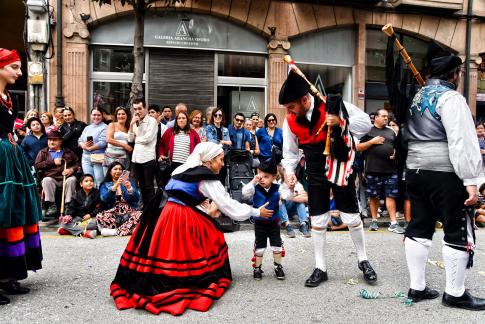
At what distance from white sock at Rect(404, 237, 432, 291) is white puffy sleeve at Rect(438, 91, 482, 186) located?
0.65 metres

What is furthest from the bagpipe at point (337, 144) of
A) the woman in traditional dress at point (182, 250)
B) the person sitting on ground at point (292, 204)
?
the woman in traditional dress at point (182, 250)

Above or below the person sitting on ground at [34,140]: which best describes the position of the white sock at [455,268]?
below

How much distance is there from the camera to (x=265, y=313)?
3.67 m

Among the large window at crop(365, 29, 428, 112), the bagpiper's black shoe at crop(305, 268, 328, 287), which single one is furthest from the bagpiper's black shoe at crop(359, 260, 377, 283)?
the large window at crop(365, 29, 428, 112)

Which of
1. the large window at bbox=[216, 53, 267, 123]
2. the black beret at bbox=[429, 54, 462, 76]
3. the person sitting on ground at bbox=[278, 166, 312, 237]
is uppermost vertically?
the large window at bbox=[216, 53, 267, 123]

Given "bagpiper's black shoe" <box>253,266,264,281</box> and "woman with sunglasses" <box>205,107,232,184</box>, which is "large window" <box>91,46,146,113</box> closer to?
"woman with sunglasses" <box>205,107,232,184</box>

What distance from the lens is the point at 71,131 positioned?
8492 mm

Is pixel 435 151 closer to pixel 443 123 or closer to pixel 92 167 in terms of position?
pixel 443 123

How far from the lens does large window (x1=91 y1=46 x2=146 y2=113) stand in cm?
1210

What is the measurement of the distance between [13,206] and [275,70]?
1002cm

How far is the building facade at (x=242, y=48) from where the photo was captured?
11820mm

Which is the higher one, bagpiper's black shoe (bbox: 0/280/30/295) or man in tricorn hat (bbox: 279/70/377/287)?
man in tricorn hat (bbox: 279/70/377/287)

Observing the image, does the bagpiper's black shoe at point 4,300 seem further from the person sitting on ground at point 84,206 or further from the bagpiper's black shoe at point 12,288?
the person sitting on ground at point 84,206

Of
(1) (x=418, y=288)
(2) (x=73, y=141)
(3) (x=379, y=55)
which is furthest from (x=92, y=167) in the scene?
(3) (x=379, y=55)
